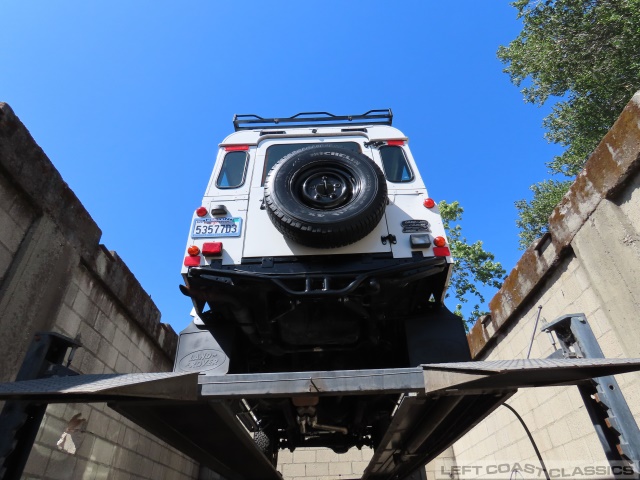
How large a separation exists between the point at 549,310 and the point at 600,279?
92 centimetres

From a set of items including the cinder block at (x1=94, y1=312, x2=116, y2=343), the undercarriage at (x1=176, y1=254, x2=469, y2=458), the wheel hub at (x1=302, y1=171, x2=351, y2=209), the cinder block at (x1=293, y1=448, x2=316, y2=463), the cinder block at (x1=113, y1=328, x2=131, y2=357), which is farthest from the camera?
the cinder block at (x1=293, y1=448, x2=316, y2=463)

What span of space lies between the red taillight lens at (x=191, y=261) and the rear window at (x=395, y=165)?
192cm

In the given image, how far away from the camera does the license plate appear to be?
326 centimetres

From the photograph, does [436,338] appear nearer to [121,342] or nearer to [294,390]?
[294,390]

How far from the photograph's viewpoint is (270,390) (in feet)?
6.56

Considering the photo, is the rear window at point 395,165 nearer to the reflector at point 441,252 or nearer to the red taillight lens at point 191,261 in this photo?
the reflector at point 441,252

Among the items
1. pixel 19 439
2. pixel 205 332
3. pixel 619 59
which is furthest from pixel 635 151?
pixel 619 59

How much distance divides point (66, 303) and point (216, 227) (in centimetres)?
153

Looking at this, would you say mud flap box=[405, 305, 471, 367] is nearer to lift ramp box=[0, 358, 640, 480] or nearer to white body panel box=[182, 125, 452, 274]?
lift ramp box=[0, 358, 640, 480]

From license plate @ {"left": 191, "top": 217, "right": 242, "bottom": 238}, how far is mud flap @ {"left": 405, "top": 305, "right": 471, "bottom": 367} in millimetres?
1618

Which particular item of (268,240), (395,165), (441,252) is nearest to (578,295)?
(441,252)

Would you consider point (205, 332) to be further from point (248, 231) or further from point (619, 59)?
point (619, 59)

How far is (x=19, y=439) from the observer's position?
5.92 ft

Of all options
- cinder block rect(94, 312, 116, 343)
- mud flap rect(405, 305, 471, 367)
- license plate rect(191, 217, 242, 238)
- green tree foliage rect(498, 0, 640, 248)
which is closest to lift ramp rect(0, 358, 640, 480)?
mud flap rect(405, 305, 471, 367)
